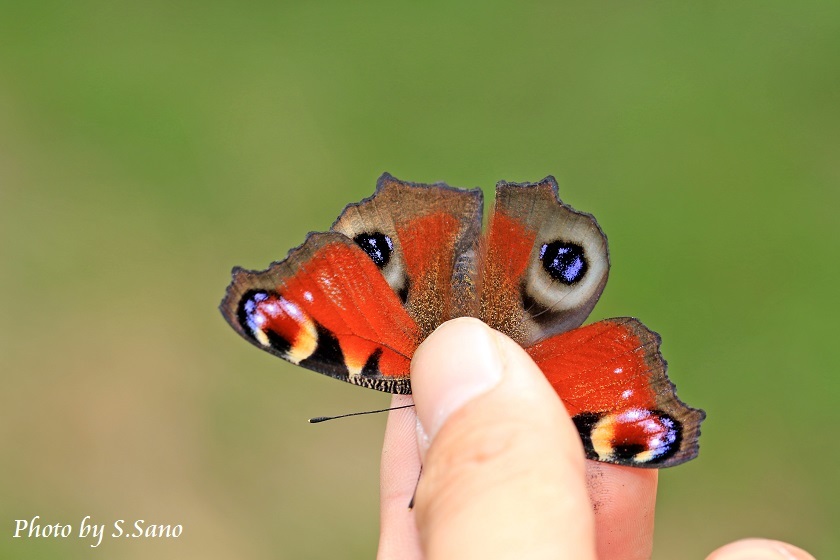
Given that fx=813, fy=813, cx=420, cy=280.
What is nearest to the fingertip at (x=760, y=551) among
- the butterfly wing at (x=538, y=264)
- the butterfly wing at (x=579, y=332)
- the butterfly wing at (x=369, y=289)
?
the butterfly wing at (x=579, y=332)

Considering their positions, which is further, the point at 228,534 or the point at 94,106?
the point at 94,106

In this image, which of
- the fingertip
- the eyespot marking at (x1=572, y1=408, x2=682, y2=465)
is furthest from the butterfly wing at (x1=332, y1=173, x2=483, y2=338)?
the fingertip

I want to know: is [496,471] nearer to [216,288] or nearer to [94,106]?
[216,288]

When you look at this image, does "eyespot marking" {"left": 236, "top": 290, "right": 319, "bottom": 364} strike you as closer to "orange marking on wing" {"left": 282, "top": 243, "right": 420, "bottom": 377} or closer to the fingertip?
"orange marking on wing" {"left": 282, "top": 243, "right": 420, "bottom": 377}

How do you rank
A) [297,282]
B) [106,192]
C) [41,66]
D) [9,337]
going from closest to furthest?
[297,282]
[9,337]
[106,192]
[41,66]

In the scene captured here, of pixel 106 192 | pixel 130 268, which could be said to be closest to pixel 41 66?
pixel 106 192

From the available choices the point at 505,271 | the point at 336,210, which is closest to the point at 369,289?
the point at 505,271
